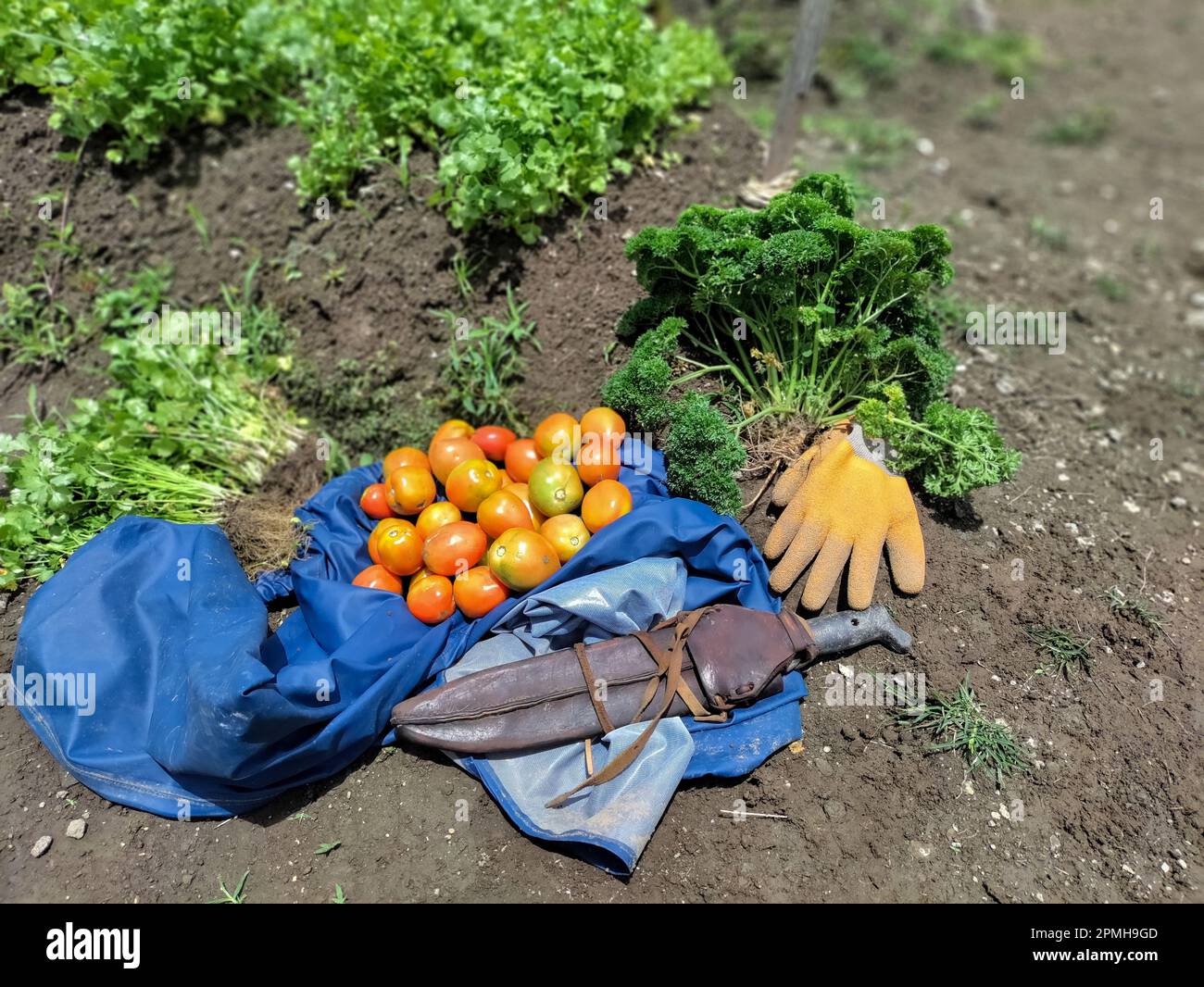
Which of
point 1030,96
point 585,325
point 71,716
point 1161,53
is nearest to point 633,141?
point 585,325

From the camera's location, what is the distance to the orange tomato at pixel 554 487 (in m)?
3.49

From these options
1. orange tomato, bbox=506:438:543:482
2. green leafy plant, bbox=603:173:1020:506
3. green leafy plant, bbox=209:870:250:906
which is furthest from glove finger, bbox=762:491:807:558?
green leafy plant, bbox=209:870:250:906

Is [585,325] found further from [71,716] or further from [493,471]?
[71,716]

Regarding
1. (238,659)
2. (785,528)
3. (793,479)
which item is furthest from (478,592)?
(793,479)

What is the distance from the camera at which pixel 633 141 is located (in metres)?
4.59

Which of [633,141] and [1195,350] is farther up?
[633,141]

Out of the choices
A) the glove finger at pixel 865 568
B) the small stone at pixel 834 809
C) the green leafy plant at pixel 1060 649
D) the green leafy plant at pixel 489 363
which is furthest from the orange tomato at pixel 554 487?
the green leafy plant at pixel 1060 649

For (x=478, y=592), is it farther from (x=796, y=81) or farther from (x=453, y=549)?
(x=796, y=81)

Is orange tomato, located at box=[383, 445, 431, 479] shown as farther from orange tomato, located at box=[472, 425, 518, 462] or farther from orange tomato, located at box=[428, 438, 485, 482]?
orange tomato, located at box=[472, 425, 518, 462]

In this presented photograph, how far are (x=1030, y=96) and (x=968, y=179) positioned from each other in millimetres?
1981

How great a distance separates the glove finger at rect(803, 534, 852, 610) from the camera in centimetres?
341

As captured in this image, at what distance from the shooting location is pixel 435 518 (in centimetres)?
361

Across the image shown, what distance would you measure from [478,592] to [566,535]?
441 millimetres

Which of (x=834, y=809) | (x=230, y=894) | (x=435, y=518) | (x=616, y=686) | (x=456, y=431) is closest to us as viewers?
(x=230, y=894)
